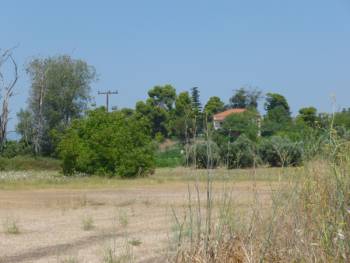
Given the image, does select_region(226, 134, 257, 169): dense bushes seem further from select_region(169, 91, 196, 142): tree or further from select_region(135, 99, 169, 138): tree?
select_region(135, 99, 169, 138): tree

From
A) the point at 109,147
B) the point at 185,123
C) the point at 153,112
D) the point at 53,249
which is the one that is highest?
the point at 153,112

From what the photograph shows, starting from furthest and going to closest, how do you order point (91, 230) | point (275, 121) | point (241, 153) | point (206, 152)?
point (275, 121)
point (91, 230)
point (241, 153)
point (206, 152)

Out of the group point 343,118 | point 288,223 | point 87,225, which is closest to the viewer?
point 288,223

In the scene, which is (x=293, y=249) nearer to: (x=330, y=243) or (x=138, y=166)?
(x=330, y=243)

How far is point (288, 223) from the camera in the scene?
5.87 m

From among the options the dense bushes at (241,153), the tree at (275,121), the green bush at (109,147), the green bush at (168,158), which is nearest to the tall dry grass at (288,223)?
the dense bushes at (241,153)

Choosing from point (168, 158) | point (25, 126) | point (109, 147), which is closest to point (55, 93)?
point (25, 126)

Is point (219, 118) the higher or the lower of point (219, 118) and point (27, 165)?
the higher

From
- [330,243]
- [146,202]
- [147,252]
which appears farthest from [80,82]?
[330,243]

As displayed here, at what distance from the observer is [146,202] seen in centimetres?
1953

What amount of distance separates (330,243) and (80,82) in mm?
75435

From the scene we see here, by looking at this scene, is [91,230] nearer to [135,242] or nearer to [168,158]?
[135,242]

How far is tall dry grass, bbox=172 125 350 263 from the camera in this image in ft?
17.2

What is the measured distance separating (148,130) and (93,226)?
31292 millimetres
